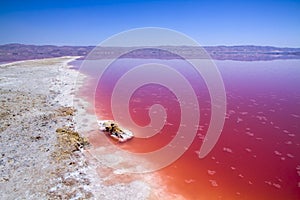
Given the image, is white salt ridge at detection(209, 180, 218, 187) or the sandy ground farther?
white salt ridge at detection(209, 180, 218, 187)

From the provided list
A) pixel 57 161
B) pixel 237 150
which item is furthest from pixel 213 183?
pixel 57 161

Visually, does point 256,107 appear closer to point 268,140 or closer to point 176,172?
point 268,140

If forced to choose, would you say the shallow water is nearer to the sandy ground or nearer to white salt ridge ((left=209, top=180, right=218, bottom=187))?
white salt ridge ((left=209, top=180, right=218, bottom=187))

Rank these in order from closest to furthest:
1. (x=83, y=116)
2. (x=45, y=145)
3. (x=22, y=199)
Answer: (x=22, y=199) < (x=45, y=145) < (x=83, y=116)

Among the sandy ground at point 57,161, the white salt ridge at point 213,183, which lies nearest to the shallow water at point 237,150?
the white salt ridge at point 213,183

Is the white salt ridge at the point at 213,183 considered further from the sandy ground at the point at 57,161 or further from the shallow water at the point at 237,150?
the sandy ground at the point at 57,161

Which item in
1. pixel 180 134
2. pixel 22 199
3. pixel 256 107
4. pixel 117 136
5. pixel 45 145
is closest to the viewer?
pixel 22 199

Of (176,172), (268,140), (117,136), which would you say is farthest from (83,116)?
(268,140)

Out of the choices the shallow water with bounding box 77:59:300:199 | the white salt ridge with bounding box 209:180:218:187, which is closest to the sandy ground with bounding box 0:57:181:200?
the shallow water with bounding box 77:59:300:199
